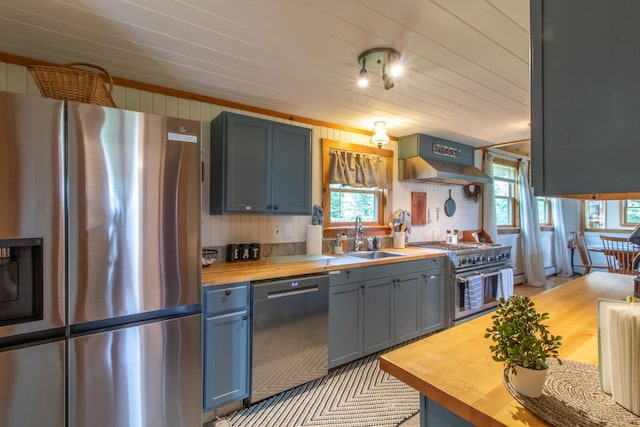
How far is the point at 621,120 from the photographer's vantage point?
0.51 m

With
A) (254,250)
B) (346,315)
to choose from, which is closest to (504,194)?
(346,315)

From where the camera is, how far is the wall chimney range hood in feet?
12.0

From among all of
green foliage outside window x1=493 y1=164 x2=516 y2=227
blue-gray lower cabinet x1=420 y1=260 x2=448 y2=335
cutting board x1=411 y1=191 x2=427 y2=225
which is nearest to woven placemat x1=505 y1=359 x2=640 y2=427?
blue-gray lower cabinet x1=420 y1=260 x2=448 y2=335

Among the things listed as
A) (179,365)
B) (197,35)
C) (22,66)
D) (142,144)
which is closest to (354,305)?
(179,365)

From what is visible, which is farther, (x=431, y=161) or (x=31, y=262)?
(x=431, y=161)

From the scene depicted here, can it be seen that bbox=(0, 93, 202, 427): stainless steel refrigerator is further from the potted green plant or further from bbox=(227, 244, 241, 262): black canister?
the potted green plant

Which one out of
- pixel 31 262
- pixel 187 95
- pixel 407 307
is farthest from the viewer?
pixel 407 307

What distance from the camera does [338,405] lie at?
216cm

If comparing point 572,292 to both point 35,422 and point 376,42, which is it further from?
point 35,422

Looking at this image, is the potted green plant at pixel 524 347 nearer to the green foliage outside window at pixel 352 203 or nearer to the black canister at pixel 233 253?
the black canister at pixel 233 253

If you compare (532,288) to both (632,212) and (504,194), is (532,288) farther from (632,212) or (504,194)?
(632,212)

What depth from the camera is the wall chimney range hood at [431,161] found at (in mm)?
3645

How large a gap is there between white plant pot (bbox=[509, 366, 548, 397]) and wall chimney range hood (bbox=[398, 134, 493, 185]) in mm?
3019

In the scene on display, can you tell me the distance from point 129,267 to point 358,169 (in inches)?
100
